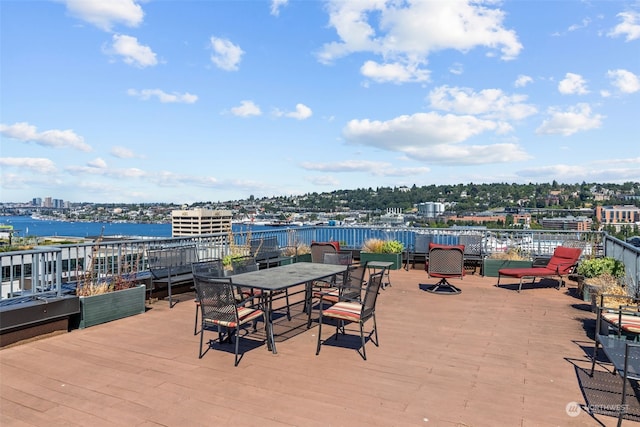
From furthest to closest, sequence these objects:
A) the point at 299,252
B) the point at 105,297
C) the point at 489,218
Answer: the point at 489,218, the point at 299,252, the point at 105,297

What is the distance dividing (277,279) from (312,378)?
4.83 ft

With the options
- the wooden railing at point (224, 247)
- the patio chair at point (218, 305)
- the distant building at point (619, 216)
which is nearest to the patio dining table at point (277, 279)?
the patio chair at point (218, 305)

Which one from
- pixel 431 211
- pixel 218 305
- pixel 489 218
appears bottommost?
pixel 218 305

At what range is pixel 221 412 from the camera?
2.83 metres

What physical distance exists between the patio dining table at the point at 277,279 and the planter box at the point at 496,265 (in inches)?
198

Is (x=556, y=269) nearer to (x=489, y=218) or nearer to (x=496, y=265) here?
(x=496, y=265)

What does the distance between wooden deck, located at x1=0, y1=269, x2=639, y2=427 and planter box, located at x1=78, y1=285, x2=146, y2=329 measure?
142 mm

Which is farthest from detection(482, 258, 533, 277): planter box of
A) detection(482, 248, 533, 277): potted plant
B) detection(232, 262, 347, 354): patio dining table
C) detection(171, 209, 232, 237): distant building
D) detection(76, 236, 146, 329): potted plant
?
detection(171, 209, 232, 237): distant building

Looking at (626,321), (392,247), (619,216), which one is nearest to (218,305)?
(626,321)

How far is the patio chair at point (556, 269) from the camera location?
24.5 ft

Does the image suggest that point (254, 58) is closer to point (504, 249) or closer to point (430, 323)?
point (504, 249)

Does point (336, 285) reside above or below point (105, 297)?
above

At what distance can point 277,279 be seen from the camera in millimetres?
4699

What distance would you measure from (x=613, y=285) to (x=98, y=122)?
2112 cm
